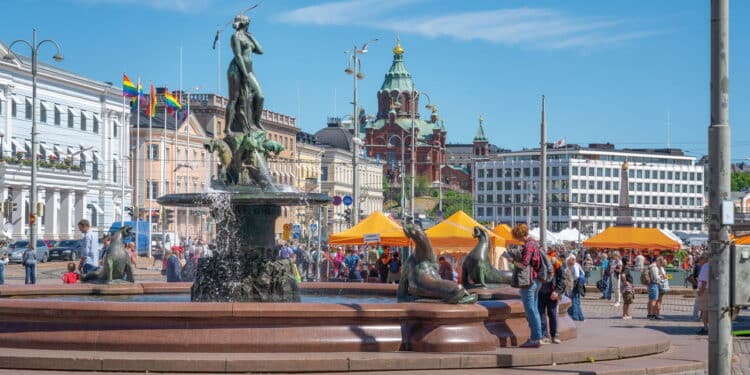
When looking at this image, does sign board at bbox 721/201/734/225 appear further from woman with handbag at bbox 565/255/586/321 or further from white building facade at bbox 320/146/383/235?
white building facade at bbox 320/146/383/235

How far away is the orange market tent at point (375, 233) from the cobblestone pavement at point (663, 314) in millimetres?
5132

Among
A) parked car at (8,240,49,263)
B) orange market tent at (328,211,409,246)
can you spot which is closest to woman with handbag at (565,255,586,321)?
orange market tent at (328,211,409,246)

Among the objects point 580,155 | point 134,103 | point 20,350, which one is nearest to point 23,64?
point 134,103

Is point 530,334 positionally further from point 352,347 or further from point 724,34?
point 724,34

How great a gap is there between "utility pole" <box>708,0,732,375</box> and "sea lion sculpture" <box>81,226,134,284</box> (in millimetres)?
10653

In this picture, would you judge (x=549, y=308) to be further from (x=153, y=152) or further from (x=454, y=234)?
(x=153, y=152)

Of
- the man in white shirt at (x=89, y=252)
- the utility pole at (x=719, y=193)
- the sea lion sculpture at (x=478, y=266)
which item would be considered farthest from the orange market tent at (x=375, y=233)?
the utility pole at (x=719, y=193)

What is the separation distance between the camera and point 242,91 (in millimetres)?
17953

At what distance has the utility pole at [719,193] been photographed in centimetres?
1116

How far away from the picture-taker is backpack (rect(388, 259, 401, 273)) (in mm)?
31200

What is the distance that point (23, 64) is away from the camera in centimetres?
7781

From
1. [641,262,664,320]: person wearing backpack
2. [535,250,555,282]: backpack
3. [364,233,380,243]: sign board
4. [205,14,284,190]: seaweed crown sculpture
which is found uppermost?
[205,14,284,190]: seaweed crown sculpture

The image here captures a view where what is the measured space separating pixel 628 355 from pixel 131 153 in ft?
260

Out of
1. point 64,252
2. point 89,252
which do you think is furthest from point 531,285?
point 64,252
